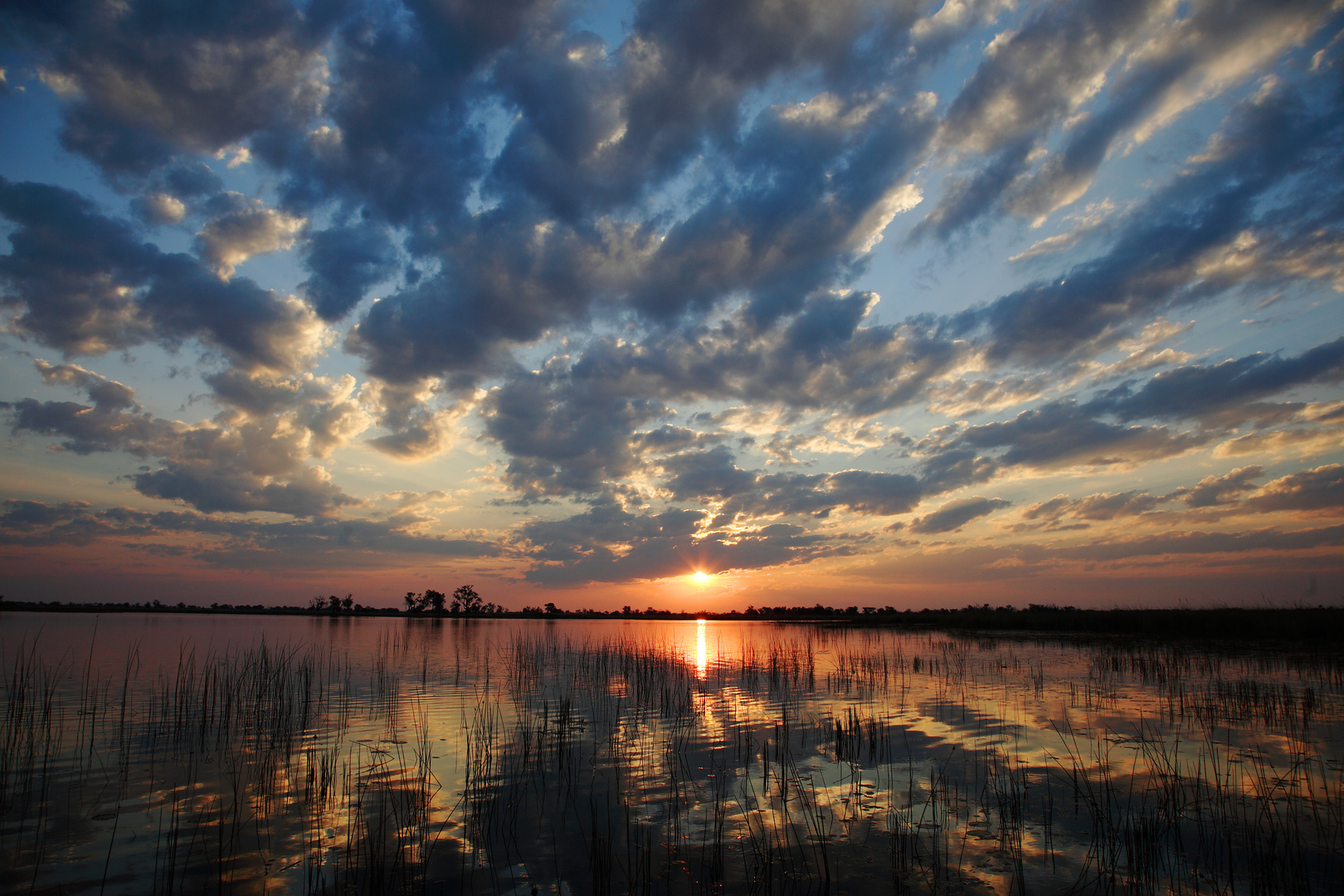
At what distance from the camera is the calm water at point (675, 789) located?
6297 mm

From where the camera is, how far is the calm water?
630 cm

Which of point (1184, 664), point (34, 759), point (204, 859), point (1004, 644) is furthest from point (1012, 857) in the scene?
point (1004, 644)

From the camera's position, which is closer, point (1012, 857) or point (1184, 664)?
point (1012, 857)

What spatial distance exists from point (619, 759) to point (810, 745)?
394 centimetres

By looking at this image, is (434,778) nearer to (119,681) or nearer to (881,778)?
(881,778)

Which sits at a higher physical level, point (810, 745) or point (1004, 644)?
point (810, 745)

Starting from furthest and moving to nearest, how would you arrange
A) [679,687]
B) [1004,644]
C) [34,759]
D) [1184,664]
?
[1004,644]
[1184,664]
[679,687]
[34,759]

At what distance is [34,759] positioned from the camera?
1055 centimetres

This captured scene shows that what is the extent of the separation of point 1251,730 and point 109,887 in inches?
761

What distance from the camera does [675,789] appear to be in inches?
348

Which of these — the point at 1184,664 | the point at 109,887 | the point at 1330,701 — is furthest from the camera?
the point at 1184,664

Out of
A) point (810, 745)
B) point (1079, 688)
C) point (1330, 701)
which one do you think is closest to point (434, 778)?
point (810, 745)

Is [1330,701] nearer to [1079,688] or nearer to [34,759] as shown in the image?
[1079,688]

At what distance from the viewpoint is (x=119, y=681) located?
61.6 feet
